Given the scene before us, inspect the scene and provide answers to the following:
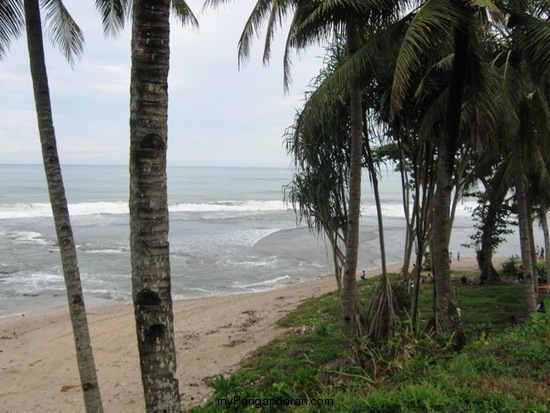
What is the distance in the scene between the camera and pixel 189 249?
23750 millimetres

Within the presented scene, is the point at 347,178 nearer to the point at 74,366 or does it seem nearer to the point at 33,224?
the point at 74,366

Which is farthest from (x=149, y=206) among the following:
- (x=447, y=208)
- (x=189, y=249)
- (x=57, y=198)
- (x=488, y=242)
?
(x=189, y=249)

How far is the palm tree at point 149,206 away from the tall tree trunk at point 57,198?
2571 millimetres

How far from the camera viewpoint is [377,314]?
7.20m

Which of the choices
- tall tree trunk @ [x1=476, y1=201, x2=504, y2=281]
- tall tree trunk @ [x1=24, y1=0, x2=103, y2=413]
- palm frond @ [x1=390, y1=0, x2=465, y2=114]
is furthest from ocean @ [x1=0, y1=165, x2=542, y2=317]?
tall tree trunk @ [x1=24, y1=0, x2=103, y2=413]

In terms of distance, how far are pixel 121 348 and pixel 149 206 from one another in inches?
336

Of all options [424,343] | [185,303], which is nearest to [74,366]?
[185,303]

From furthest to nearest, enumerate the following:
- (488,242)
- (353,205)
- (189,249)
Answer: (189,249) < (488,242) < (353,205)

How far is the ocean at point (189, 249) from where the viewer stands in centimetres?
1641

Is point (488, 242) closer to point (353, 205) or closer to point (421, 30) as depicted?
point (353, 205)

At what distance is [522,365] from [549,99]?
4831 mm

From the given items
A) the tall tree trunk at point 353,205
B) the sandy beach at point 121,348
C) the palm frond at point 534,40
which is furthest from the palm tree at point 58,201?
the palm frond at point 534,40

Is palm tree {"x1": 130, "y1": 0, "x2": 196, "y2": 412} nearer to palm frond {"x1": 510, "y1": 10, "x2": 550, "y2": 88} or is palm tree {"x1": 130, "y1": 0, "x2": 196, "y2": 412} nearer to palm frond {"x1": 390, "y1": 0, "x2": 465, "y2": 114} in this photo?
palm frond {"x1": 390, "y1": 0, "x2": 465, "y2": 114}

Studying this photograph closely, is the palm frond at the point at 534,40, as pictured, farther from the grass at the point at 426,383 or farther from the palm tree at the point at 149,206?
the palm tree at the point at 149,206
